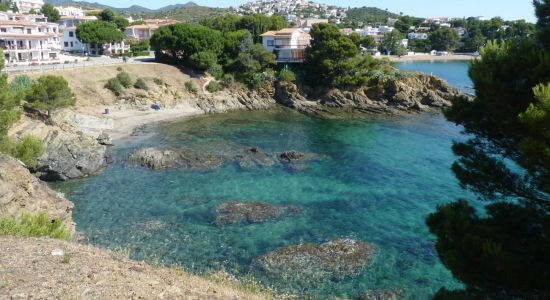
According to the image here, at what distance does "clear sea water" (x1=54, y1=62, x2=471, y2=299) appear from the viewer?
2179 centimetres

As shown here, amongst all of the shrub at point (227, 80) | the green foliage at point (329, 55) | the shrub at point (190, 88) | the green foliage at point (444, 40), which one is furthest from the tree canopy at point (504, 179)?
the green foliage at point (444, 40)

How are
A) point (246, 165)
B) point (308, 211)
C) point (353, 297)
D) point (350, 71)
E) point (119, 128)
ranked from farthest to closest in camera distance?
point (350, 71) < point (119, 128) < point (246, 165) < point (308, 211) < point (353, 297)

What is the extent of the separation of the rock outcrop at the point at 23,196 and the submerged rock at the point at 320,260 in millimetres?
10557

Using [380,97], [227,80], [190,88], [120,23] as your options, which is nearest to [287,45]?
[227,80]

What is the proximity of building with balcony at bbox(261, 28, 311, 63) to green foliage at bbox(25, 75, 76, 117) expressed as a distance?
45.0m

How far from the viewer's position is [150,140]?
4603 centimetres

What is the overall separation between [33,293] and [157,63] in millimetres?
65786

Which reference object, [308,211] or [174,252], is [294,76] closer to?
[308,211]

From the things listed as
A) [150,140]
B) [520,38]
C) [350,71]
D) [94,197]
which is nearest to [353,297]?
[520,38]

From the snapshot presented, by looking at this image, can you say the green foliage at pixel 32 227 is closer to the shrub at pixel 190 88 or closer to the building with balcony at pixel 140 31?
the shrub at pixel 190 88

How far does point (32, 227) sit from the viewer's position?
16.6 metres

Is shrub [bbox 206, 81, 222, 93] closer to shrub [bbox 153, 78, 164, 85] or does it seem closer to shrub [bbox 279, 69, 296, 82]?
shrub [bbox 153, 78, 164, 85]

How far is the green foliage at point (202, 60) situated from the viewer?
69819 millimetres

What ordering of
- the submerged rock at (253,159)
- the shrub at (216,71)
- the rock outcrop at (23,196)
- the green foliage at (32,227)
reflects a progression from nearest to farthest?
the green foliage at (32,227), the rock outcrop at (23,196), the submerged rock at (253,159), the shrub at (216,71)
